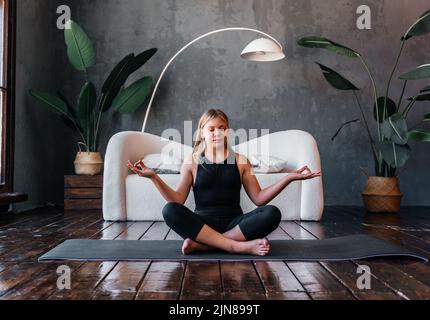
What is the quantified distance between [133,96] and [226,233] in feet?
8.41

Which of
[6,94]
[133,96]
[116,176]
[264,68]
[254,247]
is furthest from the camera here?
[264,68]

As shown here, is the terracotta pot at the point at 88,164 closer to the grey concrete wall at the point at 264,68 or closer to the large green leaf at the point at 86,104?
the large green leaf at the point at 86,104

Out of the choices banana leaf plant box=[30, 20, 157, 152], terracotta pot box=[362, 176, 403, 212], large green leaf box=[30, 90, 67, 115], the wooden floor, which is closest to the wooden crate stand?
banana leaf plant box=[30, 20, 157, 152]

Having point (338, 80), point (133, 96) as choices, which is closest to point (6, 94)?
point (133, 96)

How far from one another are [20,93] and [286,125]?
2417 millimetres

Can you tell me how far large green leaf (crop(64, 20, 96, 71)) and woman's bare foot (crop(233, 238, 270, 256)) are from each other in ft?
→ 9.10

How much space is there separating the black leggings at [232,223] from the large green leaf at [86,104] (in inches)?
88.1

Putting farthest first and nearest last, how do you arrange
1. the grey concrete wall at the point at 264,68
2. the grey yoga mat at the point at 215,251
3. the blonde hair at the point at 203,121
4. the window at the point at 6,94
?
the grey concrete wall at the point at 264,68 → the window at the point at 6,94 → the blonde hair at the point at 203,121 → the grey yoga mat at the point at 215,251

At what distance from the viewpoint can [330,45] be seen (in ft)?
12.9

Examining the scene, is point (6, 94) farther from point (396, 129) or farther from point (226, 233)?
point (396, 129)

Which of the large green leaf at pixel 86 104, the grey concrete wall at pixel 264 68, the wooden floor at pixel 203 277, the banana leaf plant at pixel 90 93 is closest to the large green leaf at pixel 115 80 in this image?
the banana leaf plant at pixel 90 93

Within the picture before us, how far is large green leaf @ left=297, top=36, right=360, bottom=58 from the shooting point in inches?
154

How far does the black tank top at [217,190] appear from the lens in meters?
2.09

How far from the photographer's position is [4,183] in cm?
360
